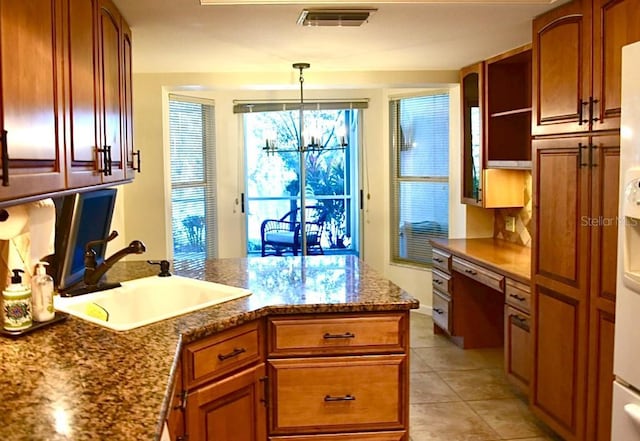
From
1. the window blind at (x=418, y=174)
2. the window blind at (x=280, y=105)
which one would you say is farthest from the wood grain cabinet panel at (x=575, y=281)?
the window blind at (x=280, y=105)

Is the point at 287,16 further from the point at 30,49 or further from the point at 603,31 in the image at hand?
the point at 30,49

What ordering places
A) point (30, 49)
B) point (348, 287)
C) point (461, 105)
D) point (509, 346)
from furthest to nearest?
point (461, 105) → point (509, 346) → point (348, 287) → point (30, 49)

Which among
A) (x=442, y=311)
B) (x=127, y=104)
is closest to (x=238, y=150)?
(x=442, y=311)

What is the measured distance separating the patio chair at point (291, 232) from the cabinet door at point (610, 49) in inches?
170

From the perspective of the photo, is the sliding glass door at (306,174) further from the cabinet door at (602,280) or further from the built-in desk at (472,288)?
the cabinet door at (602,280)

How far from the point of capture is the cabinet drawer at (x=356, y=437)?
2555 millimetres

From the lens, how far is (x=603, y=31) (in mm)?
2611

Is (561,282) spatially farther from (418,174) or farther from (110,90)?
(418,174)

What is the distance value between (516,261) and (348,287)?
170 cm

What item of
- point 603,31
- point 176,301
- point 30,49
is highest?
point 603,31

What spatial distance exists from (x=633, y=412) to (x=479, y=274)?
2.12 metres

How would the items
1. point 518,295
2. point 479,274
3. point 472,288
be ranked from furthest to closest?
point 472,288 → point 479,274 → point 518,295

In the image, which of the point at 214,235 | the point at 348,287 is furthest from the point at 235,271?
the point at 214,235

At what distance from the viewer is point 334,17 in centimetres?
294
